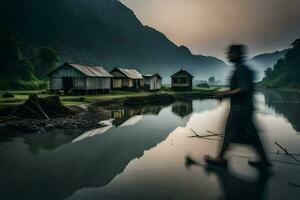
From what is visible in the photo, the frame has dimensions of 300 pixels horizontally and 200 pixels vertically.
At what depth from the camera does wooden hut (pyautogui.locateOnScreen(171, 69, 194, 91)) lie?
64.2 metres

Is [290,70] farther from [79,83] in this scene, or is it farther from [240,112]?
[240,112]

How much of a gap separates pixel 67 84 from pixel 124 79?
17060mm

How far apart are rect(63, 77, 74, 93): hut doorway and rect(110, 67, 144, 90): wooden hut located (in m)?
12.2

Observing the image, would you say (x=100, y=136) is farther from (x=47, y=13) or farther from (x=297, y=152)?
(x=47, y=13)

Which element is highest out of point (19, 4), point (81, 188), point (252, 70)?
point (19, 4)

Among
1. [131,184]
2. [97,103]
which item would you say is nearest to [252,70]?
[131,184]

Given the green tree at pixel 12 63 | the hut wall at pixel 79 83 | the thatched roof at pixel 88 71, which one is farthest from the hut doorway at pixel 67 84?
the green tree at pixel 12 63

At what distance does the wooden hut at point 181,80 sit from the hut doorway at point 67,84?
28.5 meters

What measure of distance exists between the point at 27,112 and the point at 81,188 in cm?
1241

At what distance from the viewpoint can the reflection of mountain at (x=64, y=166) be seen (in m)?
5.87

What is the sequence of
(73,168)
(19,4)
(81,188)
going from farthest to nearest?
(19,4), (73,168), (81,188)

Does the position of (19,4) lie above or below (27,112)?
above

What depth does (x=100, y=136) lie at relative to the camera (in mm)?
12578

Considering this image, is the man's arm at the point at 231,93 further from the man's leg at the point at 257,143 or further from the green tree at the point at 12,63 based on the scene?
the green tree at the point at 12,63
